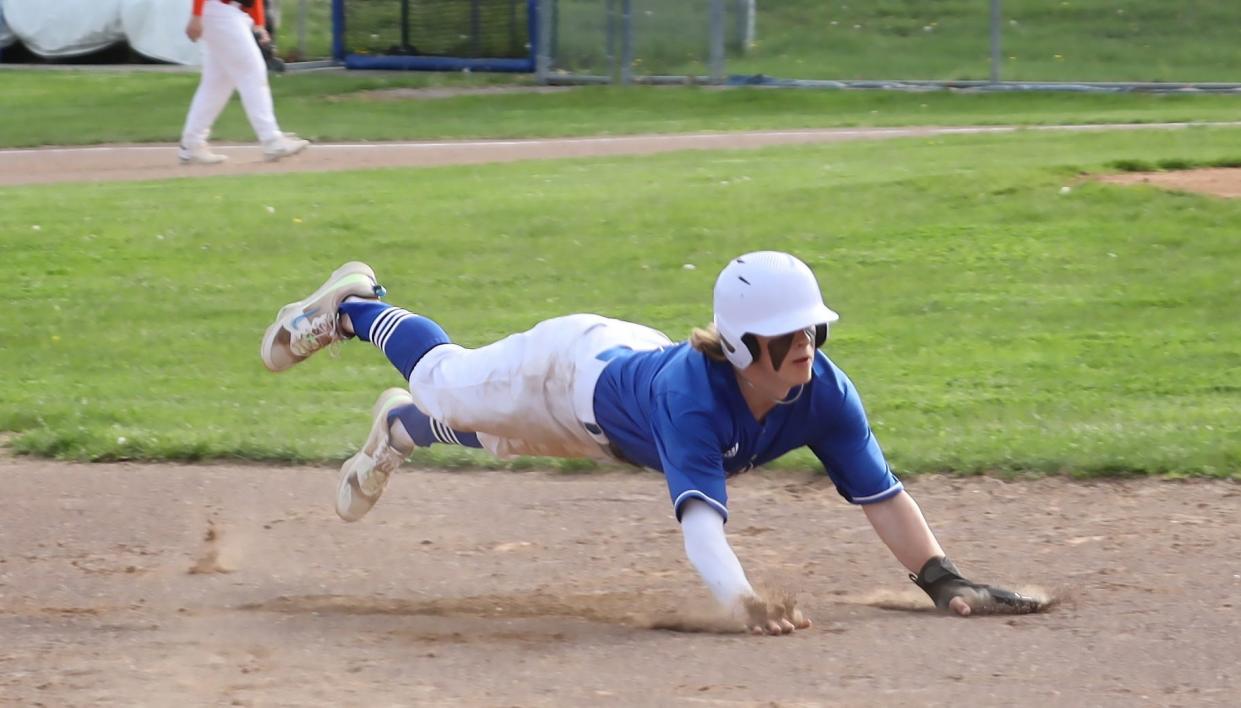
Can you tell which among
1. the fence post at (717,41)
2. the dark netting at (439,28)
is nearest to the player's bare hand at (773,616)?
the fence post at (717,41)

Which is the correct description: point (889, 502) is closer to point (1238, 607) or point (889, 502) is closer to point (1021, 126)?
point (1238, 607)

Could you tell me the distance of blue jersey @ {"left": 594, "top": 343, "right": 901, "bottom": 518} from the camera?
447 centimetres

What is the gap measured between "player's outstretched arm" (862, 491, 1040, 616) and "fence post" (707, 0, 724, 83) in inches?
636

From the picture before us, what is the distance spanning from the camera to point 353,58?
23.8 meters

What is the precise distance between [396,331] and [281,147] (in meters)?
8.59

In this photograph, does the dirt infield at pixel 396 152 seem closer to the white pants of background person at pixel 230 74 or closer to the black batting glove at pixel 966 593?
the white pants of background person at pixel 230 74

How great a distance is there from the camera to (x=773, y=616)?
4.54m

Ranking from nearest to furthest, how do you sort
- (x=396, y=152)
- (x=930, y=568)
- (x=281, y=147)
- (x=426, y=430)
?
(x=930, y=568)
(x=426, y=430)
(x=281, y=147)
(x=396, y=152)

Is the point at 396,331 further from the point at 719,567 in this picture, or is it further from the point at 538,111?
the point at 538,111

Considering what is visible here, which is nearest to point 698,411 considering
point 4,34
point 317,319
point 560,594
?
point 560,594

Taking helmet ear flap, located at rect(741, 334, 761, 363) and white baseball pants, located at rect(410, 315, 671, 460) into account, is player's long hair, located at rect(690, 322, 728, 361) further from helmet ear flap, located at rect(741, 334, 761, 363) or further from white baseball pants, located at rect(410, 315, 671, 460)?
white baseball pants, located at rect(410, 315, 671, 460)

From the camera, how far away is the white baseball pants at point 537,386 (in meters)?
5.00

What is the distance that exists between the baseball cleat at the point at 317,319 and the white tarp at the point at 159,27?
64.4ft

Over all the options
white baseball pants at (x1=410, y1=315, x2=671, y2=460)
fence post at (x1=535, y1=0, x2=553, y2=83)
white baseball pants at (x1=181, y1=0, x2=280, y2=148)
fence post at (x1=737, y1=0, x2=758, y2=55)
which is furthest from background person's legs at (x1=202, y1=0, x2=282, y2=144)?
fence post at (x1=737, y1=0, x2=758, y2=55)
